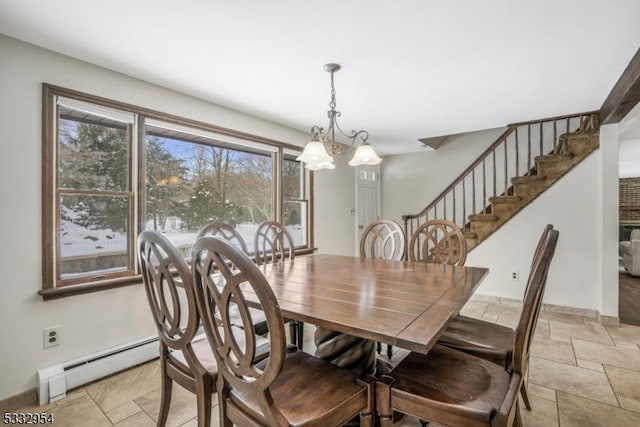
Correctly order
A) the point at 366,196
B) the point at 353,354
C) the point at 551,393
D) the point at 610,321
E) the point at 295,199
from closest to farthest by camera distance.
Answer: the point at 353,354 < the point at 551,393 < the point at 610,321 < the point at 295,199 < the point at 366,196

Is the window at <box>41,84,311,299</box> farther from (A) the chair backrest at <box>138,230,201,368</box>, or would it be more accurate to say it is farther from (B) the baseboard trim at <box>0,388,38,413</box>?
(A) the chair backrest at <box>138,230,201,368</box>

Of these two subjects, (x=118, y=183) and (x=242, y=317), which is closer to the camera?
(x=242, y=317)

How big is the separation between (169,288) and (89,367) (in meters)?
1.52

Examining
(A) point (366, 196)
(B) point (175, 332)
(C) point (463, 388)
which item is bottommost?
(C) point (463, 388)

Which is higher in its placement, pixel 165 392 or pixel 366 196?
pixel 366 196

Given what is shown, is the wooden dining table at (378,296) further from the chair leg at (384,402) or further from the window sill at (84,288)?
the window sill at (84,288)

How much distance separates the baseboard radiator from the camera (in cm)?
199

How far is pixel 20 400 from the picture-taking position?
1.94 metres

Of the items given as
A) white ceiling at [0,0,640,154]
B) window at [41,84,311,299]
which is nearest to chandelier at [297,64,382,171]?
white ceiling at [0,0,640,154]

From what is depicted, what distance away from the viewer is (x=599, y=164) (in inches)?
135

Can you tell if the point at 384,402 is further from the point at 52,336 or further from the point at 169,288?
the point at 52,336

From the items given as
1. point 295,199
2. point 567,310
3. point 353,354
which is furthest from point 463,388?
point 567,310

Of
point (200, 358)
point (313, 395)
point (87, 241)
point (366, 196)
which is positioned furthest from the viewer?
point (366, 196)

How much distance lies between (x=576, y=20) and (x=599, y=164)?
2.38m
